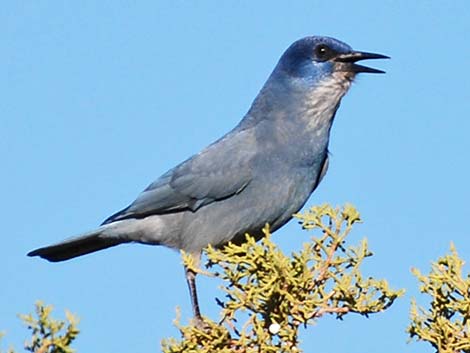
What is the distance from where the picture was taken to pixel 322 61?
6.60 meters

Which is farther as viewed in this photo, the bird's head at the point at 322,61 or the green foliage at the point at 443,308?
the bird's head at the point at 322,61

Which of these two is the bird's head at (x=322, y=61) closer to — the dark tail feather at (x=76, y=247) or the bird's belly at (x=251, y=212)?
the bird's belly at (x=251, y=212)

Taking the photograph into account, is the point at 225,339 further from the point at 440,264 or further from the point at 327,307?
the point at 440,264

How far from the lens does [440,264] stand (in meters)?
4.18

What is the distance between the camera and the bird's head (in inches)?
256

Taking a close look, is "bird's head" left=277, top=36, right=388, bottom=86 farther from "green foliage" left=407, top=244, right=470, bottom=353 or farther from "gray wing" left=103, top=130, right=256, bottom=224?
"green foliage" left=407, top=244, right=470, bottom=353

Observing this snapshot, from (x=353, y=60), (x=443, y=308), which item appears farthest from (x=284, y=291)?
(x=353, y=60)

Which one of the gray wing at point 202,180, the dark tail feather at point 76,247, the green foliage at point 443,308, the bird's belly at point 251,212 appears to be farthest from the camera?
the dark tail feather at point 76,247

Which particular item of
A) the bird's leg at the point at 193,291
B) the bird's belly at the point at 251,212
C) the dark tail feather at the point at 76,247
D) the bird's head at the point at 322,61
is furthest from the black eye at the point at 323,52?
the dark tail feather at the point at 76,247

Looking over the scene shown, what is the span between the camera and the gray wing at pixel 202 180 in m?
6.31

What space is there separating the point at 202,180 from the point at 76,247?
842 mm

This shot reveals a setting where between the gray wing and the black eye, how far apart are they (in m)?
0.61

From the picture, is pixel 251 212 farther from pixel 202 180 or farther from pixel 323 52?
pixel 323 52

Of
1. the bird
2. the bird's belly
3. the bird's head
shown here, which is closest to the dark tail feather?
the bird
